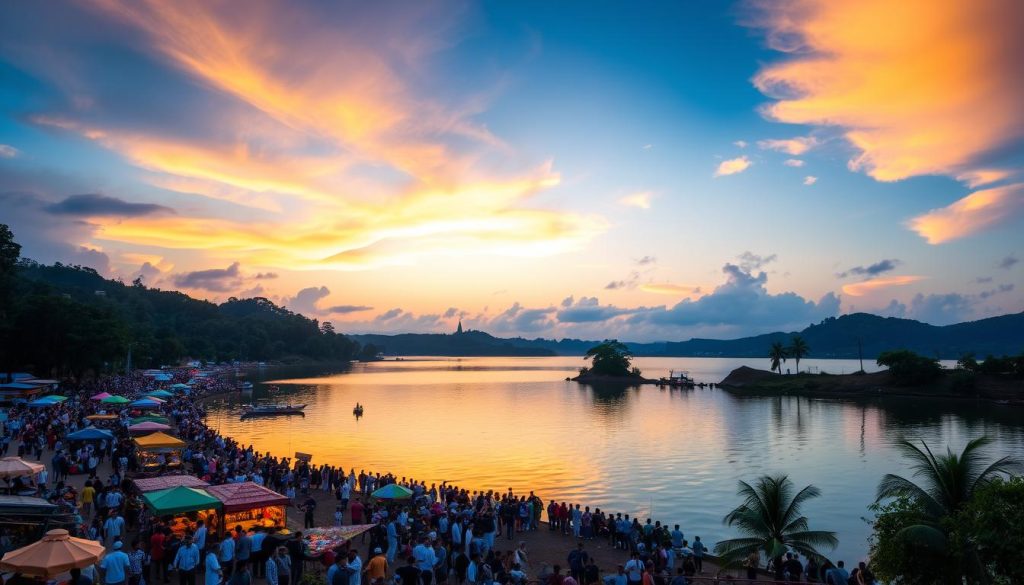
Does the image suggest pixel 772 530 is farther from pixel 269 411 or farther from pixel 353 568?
pixel 269 411

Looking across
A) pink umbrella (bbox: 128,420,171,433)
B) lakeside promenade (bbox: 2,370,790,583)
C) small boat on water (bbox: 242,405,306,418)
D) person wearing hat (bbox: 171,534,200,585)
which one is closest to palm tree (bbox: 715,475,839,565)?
lakeside promenade (bbox: 2,370,790,583)

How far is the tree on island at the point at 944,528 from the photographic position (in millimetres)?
10875

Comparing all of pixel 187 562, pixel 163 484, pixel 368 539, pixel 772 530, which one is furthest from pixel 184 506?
pixel 772 530

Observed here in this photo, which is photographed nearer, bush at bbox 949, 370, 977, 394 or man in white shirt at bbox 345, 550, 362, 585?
man in white shirt at bbox 345, 550, 362, 585

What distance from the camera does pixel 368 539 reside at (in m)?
22.4

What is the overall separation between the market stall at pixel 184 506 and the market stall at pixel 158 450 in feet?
38.0

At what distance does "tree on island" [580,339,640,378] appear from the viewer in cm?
14816

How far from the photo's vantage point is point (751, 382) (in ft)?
411

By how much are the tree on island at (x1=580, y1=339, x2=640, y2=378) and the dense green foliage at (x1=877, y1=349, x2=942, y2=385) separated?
2322 inches

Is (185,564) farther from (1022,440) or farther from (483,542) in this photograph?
(1022,440)

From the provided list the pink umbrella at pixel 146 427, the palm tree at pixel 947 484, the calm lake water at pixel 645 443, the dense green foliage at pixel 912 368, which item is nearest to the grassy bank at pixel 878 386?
the dense green foliage at pixel 912 368

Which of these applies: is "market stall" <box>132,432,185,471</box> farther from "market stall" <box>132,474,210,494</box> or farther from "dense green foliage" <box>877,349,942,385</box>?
"dense green foliage" <box>877,349,942,385</box>

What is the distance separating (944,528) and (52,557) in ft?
57.5

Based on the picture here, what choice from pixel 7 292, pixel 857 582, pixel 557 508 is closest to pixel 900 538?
pixel 857 582
